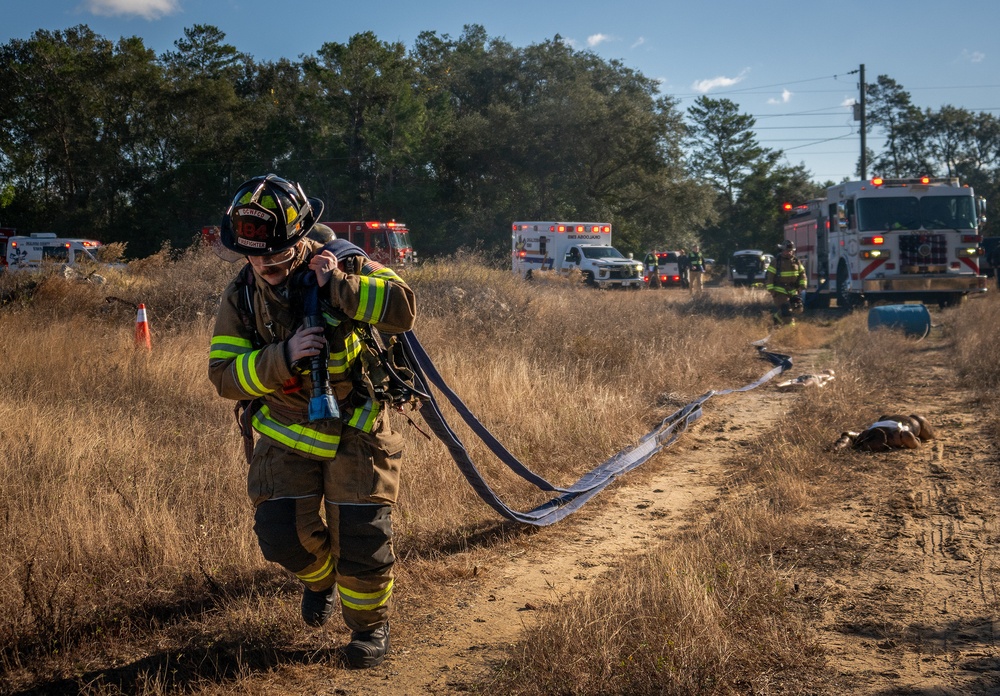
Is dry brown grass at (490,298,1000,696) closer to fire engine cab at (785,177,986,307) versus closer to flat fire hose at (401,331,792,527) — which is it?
flat fire hose at (401,331,792,527)

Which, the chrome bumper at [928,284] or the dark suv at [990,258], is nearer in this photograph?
the chrome bumper at [928,284]

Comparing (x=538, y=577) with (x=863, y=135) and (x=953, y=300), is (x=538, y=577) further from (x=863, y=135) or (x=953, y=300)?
(x=863, y=135)

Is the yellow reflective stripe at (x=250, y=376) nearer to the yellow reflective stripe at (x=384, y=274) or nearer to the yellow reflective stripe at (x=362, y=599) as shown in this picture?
the yellow reflective stripe at (x=384, y=274)

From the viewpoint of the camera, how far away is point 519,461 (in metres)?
Answer: 5.79

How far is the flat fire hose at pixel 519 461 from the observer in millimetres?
4168

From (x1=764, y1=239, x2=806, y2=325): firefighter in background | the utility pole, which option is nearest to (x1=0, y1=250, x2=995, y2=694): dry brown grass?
(x1=764, y1=239, x2=806, y2=325): firefighter in background

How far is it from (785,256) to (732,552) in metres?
14.2

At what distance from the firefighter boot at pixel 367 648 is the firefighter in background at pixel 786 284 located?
1547 centimetres

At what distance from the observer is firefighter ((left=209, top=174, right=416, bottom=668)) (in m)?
3.15

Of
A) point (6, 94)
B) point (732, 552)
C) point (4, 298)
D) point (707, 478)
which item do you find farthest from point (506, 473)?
point (6, 94)

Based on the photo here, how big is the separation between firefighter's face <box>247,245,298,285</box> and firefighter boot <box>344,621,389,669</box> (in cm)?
135

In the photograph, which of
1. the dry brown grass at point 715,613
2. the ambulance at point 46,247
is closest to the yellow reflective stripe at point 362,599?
the dry brown grass at point 715,613

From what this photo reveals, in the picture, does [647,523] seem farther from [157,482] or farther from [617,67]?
[617,67]

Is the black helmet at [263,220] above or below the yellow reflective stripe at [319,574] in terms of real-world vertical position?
above
